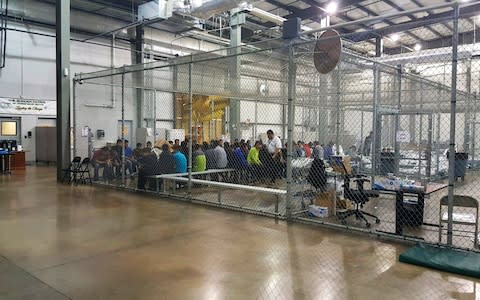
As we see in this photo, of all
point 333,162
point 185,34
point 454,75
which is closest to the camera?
point 454,75

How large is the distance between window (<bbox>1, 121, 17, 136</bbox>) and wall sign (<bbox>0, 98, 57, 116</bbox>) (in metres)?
0.43

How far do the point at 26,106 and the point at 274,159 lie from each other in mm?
10394

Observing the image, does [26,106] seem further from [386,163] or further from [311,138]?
[386,163]

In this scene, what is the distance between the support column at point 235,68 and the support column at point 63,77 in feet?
15.3

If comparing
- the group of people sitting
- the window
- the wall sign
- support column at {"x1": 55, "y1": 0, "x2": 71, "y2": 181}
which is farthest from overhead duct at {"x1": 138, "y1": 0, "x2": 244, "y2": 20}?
the window

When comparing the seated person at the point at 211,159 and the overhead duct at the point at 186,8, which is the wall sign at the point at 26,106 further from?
the seated person at the point at 211,159

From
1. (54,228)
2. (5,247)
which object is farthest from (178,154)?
(5,247)

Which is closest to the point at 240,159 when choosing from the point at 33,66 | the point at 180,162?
the point at 180,162

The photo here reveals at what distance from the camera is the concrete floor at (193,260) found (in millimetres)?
3564

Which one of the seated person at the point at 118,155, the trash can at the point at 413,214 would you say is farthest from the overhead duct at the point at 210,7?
the trash can at the point at 413,214

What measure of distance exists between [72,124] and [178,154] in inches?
139

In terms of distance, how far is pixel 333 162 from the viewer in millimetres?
7188

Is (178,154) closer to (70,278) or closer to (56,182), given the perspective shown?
(56,182)

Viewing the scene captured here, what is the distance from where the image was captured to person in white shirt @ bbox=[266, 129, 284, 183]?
10641 millimetres
